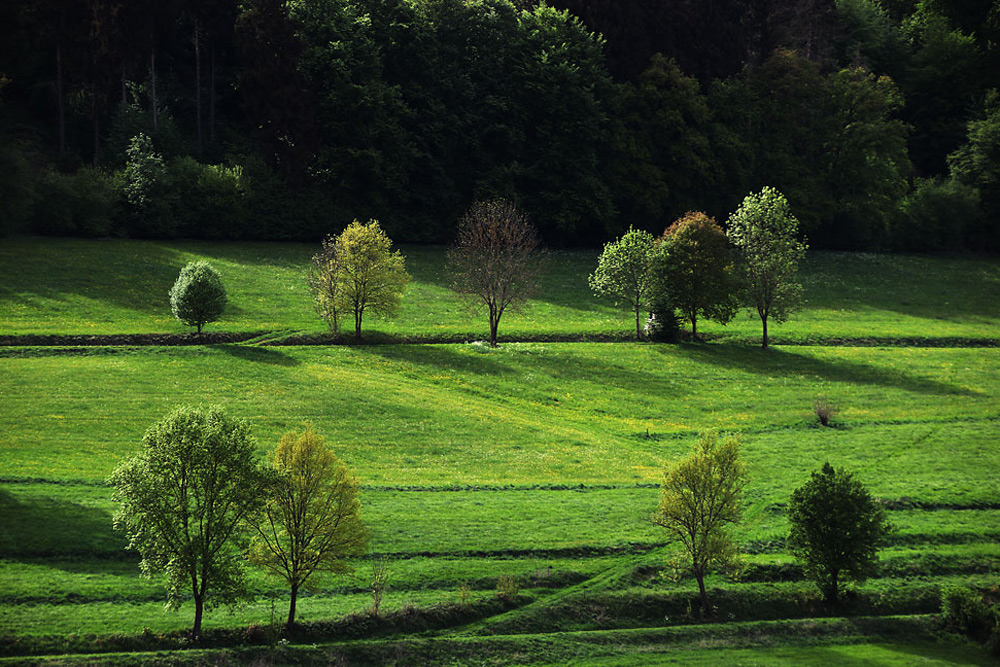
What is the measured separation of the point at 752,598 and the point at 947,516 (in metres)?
12.7

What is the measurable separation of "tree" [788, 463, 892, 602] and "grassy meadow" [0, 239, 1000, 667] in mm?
1155

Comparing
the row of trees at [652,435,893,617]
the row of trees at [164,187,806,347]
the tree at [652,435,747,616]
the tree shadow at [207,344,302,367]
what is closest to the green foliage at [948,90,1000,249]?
the row of trees at [164,187,806,347]

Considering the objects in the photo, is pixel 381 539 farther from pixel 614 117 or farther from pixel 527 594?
pixel 614 117

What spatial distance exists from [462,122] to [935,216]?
55151 millimetres

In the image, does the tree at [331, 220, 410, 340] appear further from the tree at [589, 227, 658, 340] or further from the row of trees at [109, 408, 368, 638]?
the row of trees at [109, 408, 368, 638]

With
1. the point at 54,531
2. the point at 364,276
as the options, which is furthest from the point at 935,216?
the point at 54,531

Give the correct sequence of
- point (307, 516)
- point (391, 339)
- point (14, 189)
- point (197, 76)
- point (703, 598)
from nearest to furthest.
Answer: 1. point (307, 516)
2. point (703, 598)
3. point (391, 339)
4. point (14, 189)
5. point (197, 76)

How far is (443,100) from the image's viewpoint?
346 feet

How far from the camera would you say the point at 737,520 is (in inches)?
1551

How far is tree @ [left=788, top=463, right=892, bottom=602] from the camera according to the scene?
129 feet

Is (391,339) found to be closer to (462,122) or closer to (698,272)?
(698,272)

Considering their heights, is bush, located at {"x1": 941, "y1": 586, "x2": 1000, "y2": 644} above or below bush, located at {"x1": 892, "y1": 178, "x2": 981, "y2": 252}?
below

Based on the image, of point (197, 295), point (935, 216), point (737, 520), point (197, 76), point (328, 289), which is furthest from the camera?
point (935, 216)

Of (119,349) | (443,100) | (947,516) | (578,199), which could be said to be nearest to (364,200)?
(443,100)
